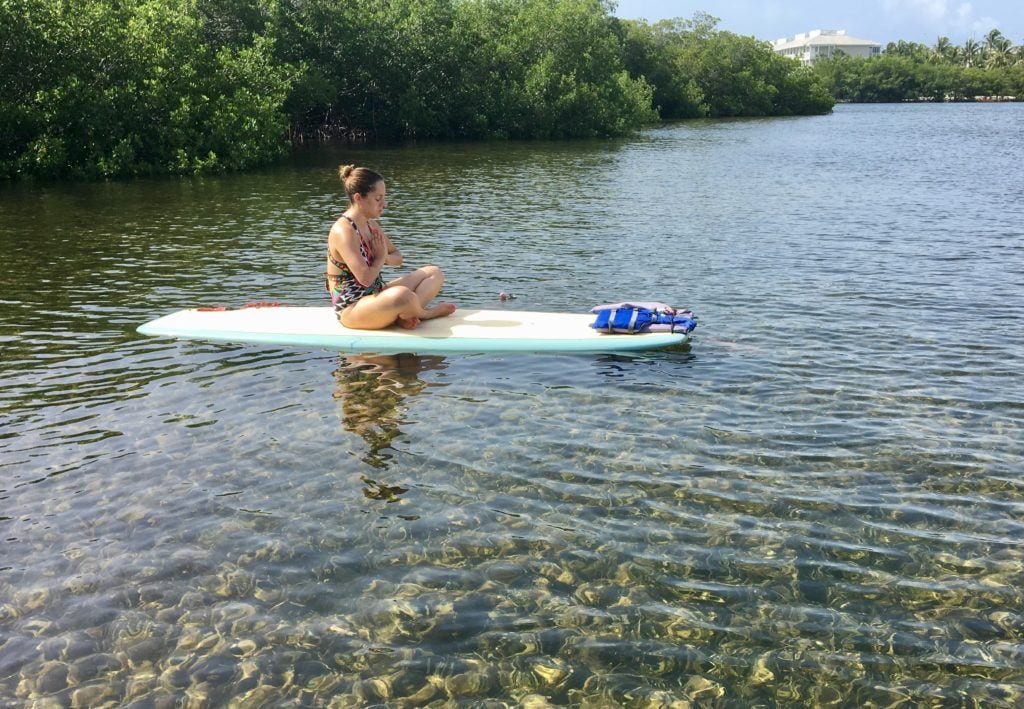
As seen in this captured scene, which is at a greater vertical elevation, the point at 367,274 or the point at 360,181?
the point at 360,181

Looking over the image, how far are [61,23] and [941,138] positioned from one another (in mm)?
45151

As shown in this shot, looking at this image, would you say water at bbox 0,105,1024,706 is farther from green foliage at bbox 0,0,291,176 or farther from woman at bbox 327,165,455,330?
green foliage at bbox 0,0,291,176

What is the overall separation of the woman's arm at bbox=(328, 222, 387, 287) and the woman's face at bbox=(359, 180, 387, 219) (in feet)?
1.08

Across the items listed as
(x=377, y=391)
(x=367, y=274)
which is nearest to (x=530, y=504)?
(x=377, y=391)

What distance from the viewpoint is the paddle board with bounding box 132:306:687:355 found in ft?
32.7

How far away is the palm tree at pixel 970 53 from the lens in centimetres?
15962

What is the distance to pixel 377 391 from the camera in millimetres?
8992

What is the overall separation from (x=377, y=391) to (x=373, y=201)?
2.18 meters

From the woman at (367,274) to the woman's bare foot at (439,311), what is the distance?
0.6 inches

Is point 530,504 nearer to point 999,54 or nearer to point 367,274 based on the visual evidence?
point 367,274

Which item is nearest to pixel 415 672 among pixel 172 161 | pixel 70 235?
pixel 70 235

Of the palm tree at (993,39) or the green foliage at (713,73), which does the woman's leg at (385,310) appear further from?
the palm tree at (993,39)

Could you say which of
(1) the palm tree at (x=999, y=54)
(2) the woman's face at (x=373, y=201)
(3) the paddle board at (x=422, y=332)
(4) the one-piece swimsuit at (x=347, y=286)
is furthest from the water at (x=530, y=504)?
(1) the palm tree at (x=999, y=54)

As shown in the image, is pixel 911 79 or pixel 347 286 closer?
pixel 347 286
